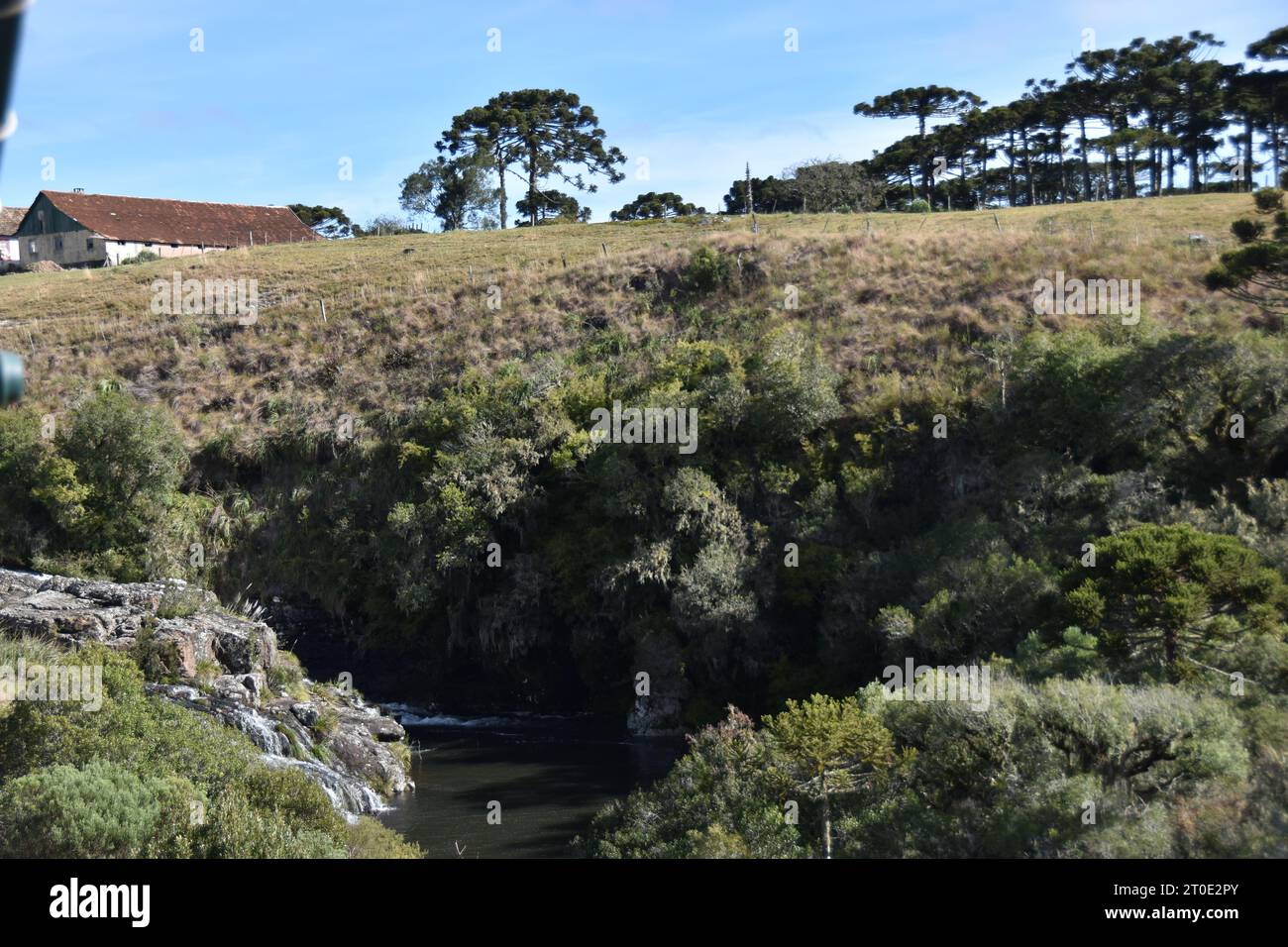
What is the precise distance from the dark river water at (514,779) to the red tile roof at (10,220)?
6650cm

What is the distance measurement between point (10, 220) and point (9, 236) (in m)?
3.73

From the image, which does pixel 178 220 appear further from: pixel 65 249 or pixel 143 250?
pixel 65 249

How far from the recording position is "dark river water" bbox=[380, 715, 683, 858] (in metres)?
23.0

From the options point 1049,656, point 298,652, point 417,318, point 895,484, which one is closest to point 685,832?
point 1049,656

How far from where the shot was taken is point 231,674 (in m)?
29.6

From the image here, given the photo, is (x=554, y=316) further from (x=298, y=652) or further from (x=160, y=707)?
(x=160, y=707)

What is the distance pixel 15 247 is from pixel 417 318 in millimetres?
44445

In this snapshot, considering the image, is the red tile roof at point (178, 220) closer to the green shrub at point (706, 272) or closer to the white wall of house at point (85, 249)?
the white wall of house at point (85, 249)

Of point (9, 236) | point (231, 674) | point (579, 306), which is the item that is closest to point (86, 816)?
point (231, 674)

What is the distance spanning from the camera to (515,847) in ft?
72.8

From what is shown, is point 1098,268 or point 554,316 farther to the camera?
point 554,316

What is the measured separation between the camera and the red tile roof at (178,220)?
234 feet

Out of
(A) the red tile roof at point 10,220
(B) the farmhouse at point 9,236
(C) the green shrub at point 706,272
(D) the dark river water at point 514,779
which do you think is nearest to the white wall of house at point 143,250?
(B) the farmhouse at point 9,236
